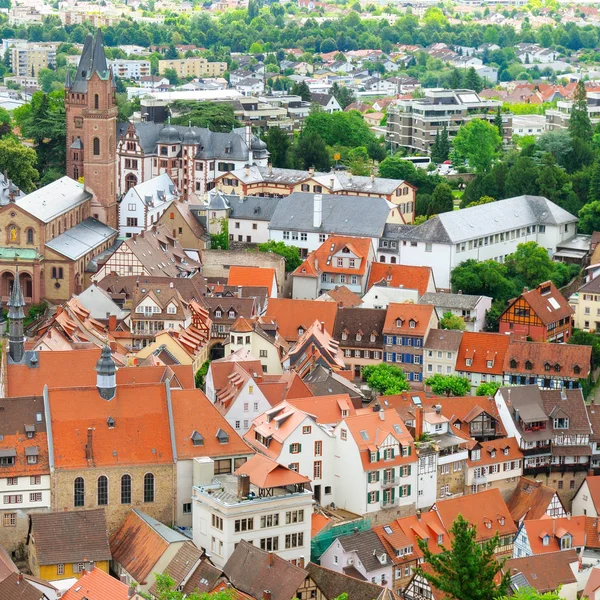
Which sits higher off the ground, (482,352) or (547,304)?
(547,304)

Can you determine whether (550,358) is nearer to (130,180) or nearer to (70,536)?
(70,536)

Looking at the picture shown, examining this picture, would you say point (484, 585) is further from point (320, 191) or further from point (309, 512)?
point (320, 191)

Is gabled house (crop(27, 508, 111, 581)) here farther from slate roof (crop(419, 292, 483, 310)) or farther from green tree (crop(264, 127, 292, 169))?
green tree (crop(264, 127, 292, 169))

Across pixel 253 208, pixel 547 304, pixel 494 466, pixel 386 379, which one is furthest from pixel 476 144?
pixel 494 466

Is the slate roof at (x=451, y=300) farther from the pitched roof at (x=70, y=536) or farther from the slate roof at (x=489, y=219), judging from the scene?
the pitched roof at (x=70, y=536)

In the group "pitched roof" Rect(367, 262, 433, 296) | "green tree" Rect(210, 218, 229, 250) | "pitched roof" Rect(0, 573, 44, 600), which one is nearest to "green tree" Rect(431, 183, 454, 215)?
"green tree" Rect(210, 218, 229, 250)

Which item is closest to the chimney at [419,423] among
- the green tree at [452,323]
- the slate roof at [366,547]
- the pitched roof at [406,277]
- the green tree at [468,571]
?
the slate roof at [366,547]
